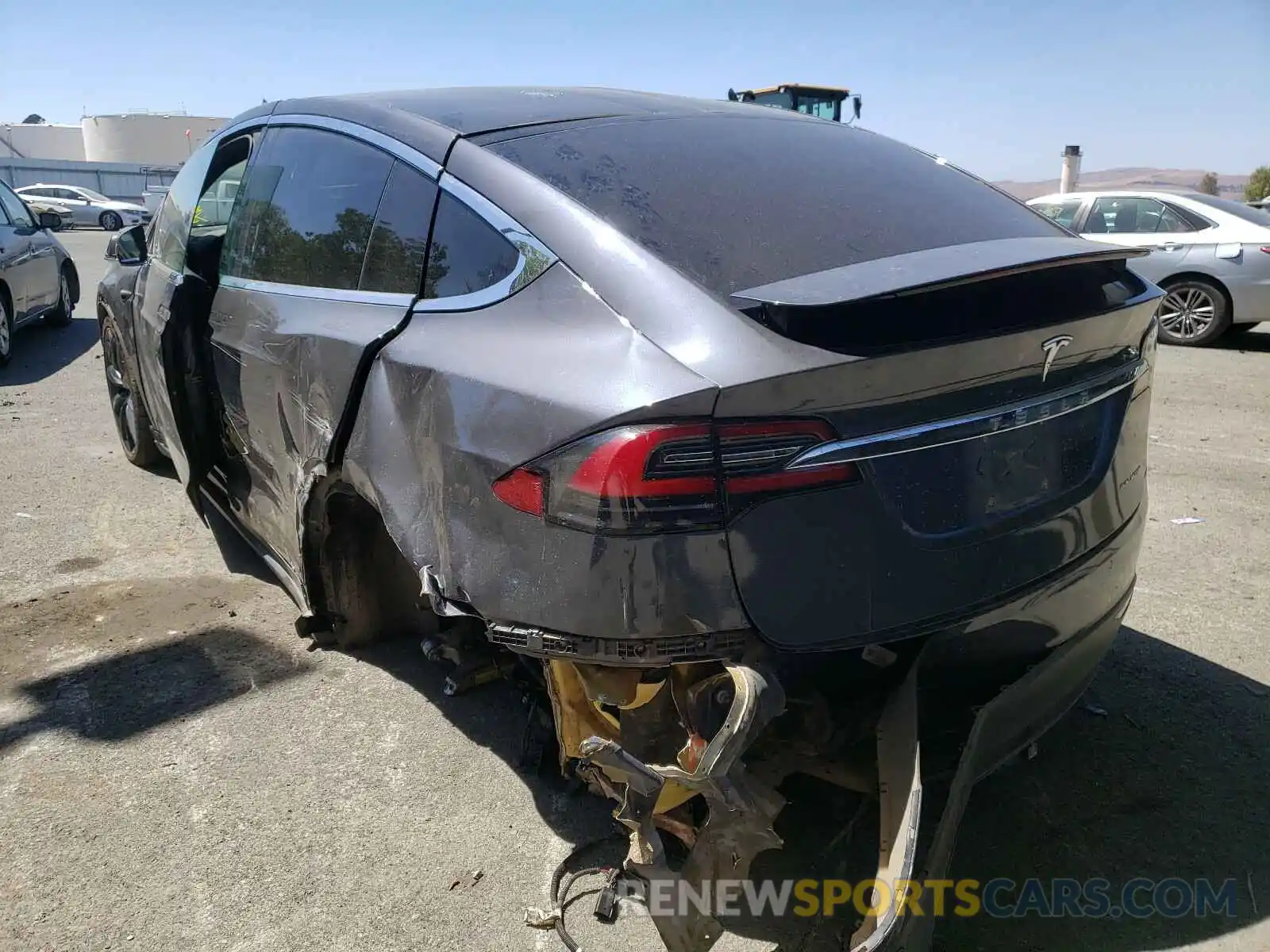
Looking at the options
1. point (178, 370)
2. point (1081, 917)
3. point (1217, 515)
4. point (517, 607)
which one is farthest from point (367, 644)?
point (1217, 515)

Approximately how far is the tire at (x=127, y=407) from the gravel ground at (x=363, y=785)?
1164 millimetres

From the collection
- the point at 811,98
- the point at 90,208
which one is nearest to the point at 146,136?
the point at 90,208

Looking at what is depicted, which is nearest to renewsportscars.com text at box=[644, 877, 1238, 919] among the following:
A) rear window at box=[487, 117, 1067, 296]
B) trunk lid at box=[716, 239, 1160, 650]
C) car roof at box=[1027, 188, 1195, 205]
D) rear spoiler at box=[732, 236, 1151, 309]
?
trunk lid at box=[716, 239, 1160, 650]

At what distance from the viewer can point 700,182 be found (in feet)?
7.67

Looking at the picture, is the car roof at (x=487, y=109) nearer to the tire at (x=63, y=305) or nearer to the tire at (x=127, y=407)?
the tire at (x=127, y=407)

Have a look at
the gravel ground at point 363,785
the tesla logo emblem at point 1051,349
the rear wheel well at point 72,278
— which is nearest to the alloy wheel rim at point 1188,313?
the gravel ground at point 363,785

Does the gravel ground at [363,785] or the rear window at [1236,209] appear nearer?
the gravel ground at [363,785]

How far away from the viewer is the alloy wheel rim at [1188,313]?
31.0 feet

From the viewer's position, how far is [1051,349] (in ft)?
6.72

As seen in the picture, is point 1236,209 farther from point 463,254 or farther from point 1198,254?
point 463,254

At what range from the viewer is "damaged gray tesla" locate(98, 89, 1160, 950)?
180cm

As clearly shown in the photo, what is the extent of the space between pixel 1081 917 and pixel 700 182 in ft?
6.37

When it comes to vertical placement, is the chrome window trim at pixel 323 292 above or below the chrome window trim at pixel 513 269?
below

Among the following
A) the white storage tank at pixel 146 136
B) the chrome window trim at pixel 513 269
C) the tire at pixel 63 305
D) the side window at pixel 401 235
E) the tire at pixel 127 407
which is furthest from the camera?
the white storage tank at pixel 146 136
